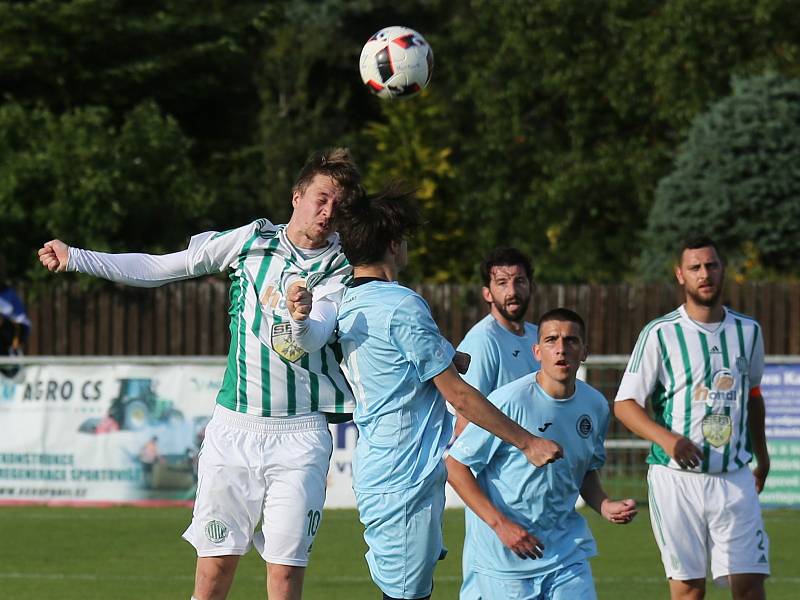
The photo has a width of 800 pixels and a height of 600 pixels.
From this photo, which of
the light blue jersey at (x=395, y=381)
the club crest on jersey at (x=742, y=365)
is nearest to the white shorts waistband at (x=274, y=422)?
the light blue jersey at (x=395, y=381)

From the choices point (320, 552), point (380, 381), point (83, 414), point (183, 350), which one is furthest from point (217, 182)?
point (380, 381)

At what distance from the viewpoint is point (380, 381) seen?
18.7ft

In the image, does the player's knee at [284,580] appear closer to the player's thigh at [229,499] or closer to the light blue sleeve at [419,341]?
the player's thigh at [229,499]

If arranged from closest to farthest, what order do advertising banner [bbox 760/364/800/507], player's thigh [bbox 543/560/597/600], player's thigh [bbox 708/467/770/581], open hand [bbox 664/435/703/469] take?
player's thigh [bbox 543/560/597/600] → open hand [bbox 664/435/703/469] → player's thigh [bbox 708/467/770/581] → advertising banner [bbox 760/364/800/507]

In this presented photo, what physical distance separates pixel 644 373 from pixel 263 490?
2.25 m

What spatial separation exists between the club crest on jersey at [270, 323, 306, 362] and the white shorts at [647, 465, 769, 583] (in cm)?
246

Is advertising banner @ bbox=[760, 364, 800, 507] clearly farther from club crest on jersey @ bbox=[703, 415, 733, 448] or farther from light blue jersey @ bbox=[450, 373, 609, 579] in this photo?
light blue jersey @ bbox=[450, 373, 609, 579]

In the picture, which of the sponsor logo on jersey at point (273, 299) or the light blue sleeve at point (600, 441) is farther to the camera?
the sponsor logo on jersey at point (273, 299)

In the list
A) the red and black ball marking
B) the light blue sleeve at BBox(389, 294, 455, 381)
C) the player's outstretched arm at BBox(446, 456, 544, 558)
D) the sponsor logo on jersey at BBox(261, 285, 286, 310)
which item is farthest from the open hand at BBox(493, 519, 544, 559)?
the red and black ball marking

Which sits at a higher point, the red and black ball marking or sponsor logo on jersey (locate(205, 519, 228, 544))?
the red and black ball marking

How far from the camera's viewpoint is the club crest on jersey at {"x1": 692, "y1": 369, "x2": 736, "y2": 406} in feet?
25.1

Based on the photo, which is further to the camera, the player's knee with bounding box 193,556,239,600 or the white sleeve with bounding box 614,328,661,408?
the white sleeve with bounding box 614,328,661,408

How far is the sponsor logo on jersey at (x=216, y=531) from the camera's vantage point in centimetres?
650

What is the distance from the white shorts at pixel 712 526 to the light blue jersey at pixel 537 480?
1300mm
